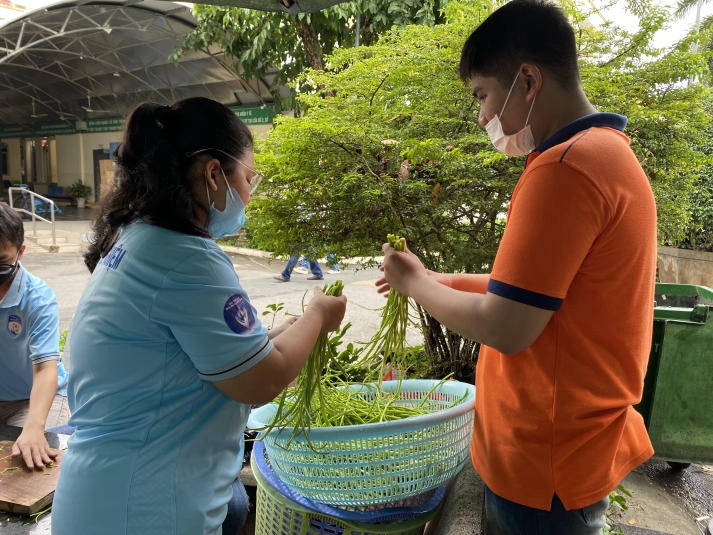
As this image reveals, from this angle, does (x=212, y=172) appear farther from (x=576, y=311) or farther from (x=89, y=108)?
(x=89, y=108)

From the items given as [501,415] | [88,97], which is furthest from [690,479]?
[88,97]

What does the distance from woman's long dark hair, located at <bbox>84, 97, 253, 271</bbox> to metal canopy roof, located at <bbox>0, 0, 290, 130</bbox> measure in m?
13.7

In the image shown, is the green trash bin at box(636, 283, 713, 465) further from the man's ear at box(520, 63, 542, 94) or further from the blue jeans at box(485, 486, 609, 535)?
the man's ear at box(520, 63, 542, 94)

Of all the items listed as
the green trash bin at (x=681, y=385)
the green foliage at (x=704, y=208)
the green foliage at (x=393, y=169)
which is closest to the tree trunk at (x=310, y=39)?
the green foliage at (x=393, y=169)

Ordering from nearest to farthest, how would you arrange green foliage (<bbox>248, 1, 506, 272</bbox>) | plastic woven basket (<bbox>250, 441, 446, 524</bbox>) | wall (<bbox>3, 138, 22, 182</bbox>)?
plastic woven basket (<bbox>250, 441, 446, 524</bbox>)
green foliage (<bbox>248, 1, 506, 272</bbox>)
wall (<bbox>3, 138, 22, 182</bbox>)

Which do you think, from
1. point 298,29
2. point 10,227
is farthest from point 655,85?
point 298,29

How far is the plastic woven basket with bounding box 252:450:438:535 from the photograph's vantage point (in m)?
1.72

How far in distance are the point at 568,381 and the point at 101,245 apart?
3.97 feet

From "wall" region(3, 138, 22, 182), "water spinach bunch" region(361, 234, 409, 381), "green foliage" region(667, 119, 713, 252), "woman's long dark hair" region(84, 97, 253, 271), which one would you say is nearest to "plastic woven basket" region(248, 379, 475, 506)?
"water spinach bunch" region(361, 234, 409, 381)

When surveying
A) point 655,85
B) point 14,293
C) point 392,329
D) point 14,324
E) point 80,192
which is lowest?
point 80,192

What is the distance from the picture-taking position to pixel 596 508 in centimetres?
122

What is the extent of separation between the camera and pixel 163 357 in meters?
1.23

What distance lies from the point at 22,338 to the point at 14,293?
0.75 feet

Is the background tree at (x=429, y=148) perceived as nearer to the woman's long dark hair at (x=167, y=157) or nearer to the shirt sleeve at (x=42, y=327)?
the shirt sleeve at (x=42, y=327)
